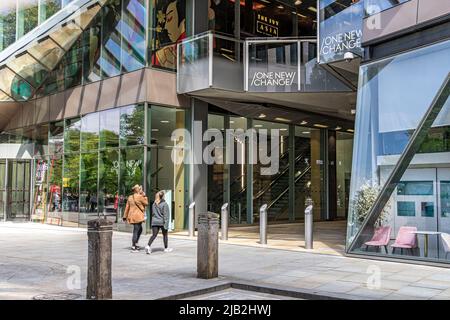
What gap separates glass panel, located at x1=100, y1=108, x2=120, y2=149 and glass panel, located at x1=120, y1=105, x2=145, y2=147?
0.96 feet

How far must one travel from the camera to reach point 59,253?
12.1 m

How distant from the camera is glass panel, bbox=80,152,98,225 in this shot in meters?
19.0

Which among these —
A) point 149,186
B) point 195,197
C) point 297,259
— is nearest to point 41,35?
point 149,186

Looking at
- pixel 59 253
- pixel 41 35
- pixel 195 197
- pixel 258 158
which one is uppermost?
pixel 41 35

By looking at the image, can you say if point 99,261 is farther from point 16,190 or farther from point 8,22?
point 16,190

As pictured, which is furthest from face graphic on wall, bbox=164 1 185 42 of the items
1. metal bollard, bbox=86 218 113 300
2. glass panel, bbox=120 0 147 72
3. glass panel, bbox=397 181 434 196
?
metal bollard, bbox=86 218 113 300

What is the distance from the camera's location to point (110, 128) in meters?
18.4

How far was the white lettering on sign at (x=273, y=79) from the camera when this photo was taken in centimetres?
1656

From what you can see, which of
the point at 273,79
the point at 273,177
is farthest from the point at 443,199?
the point at 273,177

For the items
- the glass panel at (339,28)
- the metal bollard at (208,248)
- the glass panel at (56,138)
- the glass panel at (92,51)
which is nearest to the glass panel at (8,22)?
the glass panel at (92,51)

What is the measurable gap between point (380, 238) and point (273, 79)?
7.43m

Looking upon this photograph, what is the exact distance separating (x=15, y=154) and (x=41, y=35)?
7.61m

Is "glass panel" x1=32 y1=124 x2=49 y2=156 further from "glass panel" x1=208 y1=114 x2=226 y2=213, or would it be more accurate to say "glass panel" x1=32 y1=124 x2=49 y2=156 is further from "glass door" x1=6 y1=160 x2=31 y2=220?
"glass panel" x1=208 y1=114 x2=226 y2=213
